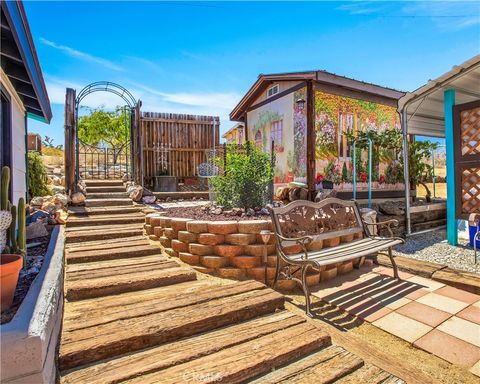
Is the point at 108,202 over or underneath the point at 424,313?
over

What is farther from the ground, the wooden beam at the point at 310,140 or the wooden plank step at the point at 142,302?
the wooden beam at the point at 310,140

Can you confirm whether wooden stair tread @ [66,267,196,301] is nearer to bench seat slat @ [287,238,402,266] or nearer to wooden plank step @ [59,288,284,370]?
wooden plank step @ [59,288,284,370]

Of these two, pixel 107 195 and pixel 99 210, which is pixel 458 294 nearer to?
pixel 99 210

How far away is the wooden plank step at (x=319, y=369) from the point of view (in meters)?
1.89

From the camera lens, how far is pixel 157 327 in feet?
7.15

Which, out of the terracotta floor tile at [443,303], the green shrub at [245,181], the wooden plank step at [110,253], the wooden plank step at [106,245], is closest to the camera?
the terracotta floor tile at [443,303]

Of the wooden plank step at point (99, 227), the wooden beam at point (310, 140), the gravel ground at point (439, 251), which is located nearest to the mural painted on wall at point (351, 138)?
the wooden beam at point (310, 140)

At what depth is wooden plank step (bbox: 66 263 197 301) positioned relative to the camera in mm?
2797

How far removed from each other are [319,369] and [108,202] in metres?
5.70

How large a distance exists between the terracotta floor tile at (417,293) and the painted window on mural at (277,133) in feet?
18.1

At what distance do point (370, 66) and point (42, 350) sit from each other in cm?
963

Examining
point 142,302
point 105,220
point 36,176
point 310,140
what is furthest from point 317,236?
point 36,176

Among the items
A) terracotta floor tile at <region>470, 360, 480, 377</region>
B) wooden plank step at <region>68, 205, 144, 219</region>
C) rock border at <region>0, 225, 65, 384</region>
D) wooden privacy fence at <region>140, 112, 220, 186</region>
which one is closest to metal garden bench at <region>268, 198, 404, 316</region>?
terracotta floor tile at <region>470, 360, 480, 377</region>

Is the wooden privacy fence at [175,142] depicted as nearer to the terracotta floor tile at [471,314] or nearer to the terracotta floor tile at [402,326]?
the terracotta floor tile at [402,326]
